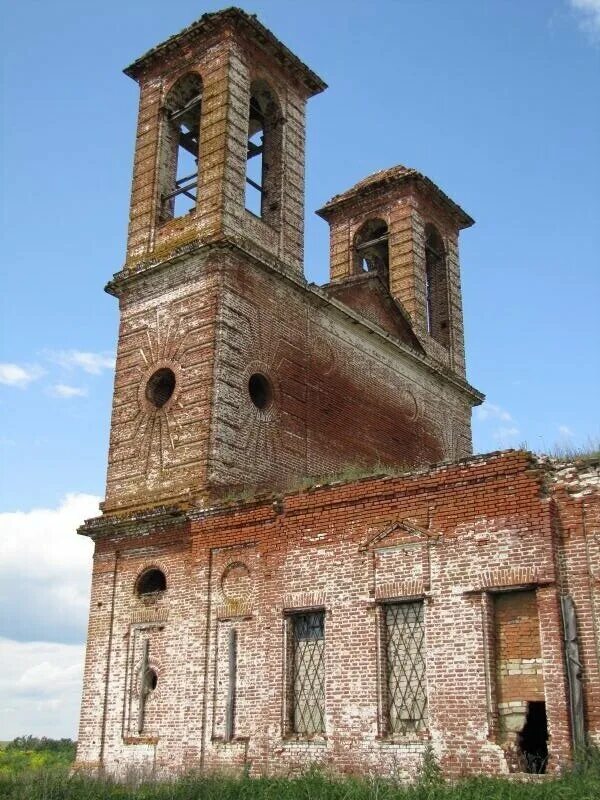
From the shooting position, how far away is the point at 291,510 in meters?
12.6

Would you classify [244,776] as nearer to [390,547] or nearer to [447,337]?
[390,547]

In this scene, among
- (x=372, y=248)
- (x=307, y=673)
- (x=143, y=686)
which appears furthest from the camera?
(x=372, y=248)

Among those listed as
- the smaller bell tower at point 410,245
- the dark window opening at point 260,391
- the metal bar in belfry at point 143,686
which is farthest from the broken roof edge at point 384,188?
the metal bar in belfry at point 143,686

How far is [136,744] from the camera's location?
44.0 ft

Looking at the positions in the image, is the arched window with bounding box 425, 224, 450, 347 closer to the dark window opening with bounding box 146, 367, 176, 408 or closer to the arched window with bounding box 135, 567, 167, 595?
the dark window opening with bounding box 146, 367, 176, 408

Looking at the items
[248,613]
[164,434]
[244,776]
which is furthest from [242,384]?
[244,776]

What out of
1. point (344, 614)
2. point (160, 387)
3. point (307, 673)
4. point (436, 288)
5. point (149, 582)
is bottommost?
point (307, 673)

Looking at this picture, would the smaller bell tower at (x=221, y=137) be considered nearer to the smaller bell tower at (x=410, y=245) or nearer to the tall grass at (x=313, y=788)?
the smaller bell tower at (x=410, y=245)

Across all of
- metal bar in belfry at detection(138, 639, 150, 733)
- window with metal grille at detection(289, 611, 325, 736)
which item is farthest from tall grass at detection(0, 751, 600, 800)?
metal bar in belfry at detection(138, 639, 150, 733)

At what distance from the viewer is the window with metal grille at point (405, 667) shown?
10789 millimetres

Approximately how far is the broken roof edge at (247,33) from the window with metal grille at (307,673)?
37.3 feet

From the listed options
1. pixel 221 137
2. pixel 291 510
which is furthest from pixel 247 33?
pixel 291 510

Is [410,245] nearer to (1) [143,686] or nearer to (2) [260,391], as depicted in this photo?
(2) [260,391]

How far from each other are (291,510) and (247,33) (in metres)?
9.97
